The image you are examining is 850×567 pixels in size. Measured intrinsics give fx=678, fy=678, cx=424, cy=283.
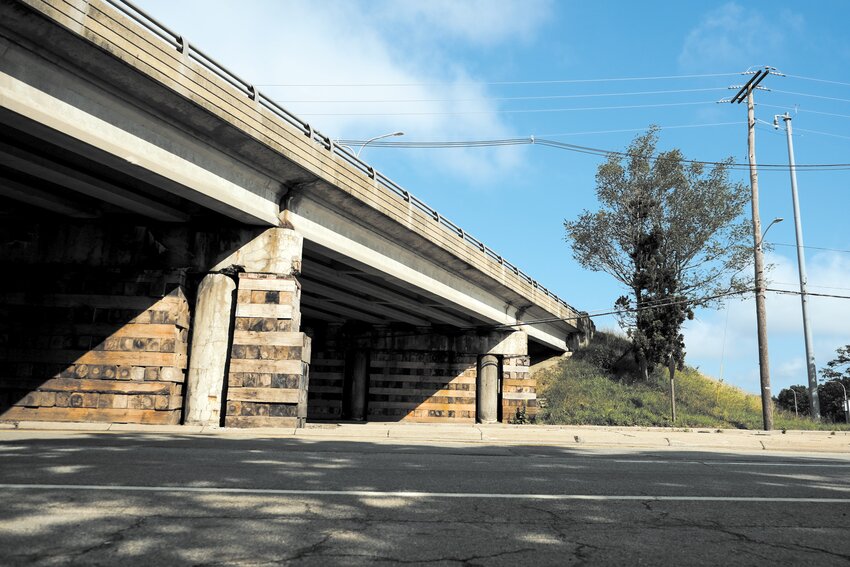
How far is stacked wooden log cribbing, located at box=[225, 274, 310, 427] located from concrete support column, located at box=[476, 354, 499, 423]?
60.2 feet

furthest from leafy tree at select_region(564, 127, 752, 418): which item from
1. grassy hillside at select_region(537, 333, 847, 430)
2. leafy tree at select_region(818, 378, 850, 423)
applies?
leafy tree at select_region(818, 378, 850, 423)

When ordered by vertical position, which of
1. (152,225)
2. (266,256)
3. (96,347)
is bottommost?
Answer: (96,347)

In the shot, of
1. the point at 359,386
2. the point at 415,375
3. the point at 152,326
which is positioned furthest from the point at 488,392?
the point at 152,326

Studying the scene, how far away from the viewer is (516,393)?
33.0 metres

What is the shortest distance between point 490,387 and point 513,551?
29256 mm

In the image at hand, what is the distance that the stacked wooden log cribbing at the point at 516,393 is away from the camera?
3297cm

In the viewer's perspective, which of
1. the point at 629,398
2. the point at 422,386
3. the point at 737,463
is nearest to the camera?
the point at 737,463

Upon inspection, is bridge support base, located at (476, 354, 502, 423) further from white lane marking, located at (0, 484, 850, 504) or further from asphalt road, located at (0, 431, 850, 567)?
white lane marking, located at (0, 484, 850, 504)

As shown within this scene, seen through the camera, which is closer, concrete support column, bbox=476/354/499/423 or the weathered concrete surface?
the weathered concrete surface

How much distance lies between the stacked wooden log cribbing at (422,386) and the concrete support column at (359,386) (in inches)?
11.0

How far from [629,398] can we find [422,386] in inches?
424

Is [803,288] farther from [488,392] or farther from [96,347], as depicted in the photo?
[96,347]

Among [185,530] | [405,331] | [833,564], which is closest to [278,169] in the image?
[185,530]

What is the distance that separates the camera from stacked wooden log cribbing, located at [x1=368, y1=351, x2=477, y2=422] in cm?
3284
